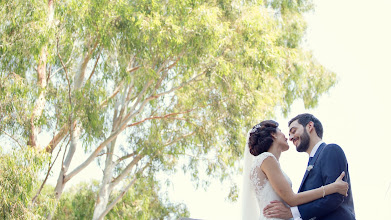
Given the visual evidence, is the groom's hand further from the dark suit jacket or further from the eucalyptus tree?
the eucalyptus tree

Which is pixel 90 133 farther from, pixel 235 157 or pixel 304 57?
pixel 304 57

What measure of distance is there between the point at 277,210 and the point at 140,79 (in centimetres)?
704

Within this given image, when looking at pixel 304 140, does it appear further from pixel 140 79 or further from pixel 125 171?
pixel 125 171

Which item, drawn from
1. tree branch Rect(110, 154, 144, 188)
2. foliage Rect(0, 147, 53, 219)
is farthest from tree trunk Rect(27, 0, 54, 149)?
tree branch Rect(110, 154, 144, 188)

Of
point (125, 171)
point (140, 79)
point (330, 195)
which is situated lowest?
point (330, 195)

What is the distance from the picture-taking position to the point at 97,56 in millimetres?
9312

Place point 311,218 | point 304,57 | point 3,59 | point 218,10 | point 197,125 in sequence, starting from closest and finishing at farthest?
point 311,218 < point 3,59 < point 218,10 < point 197,125 < point 304,57

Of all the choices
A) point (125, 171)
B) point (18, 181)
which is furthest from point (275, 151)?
point (125, 171)

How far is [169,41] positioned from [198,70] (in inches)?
36.0

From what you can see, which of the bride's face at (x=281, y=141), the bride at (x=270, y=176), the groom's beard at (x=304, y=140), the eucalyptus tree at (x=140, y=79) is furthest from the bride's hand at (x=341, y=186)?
the eucalyptus tree at (x=140, y=79)

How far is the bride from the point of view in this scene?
2284 millimetres

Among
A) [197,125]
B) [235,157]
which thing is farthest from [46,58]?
[235,157]

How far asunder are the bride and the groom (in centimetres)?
3

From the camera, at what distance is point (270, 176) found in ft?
8.01
